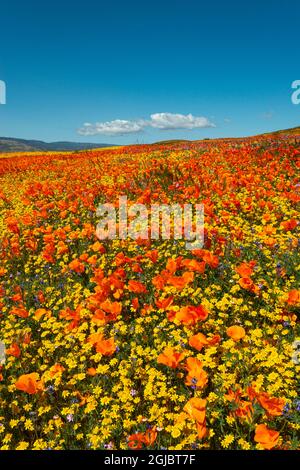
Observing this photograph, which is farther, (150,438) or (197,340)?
(197,340)

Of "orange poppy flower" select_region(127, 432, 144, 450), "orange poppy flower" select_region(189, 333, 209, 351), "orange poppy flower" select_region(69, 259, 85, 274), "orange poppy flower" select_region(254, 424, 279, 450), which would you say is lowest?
"orange poppy flower" select_region(127, 432, 144, 450)

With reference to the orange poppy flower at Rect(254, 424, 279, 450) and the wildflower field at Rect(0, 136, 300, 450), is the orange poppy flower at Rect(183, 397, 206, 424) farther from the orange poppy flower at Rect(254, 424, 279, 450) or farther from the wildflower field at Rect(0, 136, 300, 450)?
the orange poppy flower at Rect(254, 424, 279, 450)

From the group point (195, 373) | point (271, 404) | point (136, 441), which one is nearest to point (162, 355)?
point (195, 373)

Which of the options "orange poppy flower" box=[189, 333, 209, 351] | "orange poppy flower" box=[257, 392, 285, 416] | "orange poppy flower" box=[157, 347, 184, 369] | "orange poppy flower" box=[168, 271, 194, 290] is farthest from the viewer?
"orange poppy flower" box=[168, 271, 194, 290]

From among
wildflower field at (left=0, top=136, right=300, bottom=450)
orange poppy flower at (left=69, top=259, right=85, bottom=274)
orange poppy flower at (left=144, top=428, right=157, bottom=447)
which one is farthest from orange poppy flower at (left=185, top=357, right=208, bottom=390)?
orange poppy flower at (left=69, top=259, right=85, bottom=274)

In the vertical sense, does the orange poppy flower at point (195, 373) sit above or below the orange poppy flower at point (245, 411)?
above

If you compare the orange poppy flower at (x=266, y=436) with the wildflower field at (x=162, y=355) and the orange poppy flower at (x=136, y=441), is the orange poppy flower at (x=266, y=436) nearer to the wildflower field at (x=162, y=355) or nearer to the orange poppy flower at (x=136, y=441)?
the wildflower field at (x=162, y=355)

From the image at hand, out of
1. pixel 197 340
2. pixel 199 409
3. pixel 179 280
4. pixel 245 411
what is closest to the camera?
pixel 199 409

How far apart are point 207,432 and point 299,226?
16.4ft

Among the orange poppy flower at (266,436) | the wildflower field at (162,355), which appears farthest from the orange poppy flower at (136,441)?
the orange poppy flower at (266,436)

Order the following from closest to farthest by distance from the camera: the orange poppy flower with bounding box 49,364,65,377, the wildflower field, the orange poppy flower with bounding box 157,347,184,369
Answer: the wildflower field → the orange poppy flower with bounding box 157,347,184,369 → the orange poppy flower with bounding box 49,364,65,377

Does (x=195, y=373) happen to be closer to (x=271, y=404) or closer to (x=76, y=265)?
(x=271, y=404)

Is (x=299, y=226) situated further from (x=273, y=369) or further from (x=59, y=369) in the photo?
(x=59, y=369)
